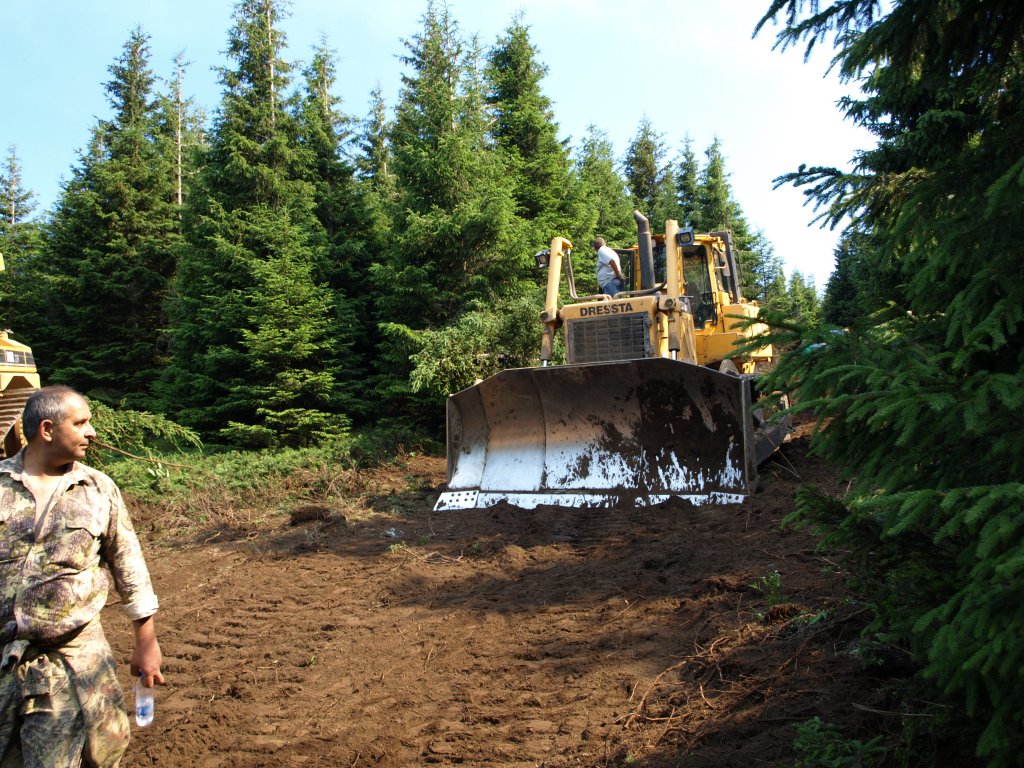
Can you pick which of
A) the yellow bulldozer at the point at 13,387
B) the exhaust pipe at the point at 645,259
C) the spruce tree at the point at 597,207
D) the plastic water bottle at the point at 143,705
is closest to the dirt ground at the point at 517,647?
the plastic water bottle at the point at 143,705

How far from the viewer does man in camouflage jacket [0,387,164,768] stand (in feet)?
8.25

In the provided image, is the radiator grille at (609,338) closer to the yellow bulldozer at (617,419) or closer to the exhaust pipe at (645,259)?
the yellow bulldozer at (617,419)

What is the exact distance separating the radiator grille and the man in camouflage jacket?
6607 mm


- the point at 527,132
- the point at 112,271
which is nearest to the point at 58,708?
the point at 527,132

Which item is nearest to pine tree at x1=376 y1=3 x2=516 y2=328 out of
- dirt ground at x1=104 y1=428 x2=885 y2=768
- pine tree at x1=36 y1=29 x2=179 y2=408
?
dirt ground at x1=104 y1=428 x2=885 y2=768

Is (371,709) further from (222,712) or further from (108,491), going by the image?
(108,491)

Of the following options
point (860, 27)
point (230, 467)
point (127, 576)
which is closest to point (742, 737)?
point (127, 576)

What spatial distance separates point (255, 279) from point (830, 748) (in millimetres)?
14316

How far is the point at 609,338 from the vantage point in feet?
29.4

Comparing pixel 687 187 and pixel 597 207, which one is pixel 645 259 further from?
pixel 687 187

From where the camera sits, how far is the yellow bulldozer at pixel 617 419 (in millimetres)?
7641

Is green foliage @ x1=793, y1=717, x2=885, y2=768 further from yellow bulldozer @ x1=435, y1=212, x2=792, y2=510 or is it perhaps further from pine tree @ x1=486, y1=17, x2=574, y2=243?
pine tree @ x1=486, y1=17, x2=574, y2=243

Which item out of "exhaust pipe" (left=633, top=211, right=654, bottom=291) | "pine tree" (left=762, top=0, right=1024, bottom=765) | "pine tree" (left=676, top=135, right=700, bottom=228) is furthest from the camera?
"pine tree" (left=676, top=135, right=700, bottom=228)

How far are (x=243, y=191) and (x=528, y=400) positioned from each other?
11.7 m
